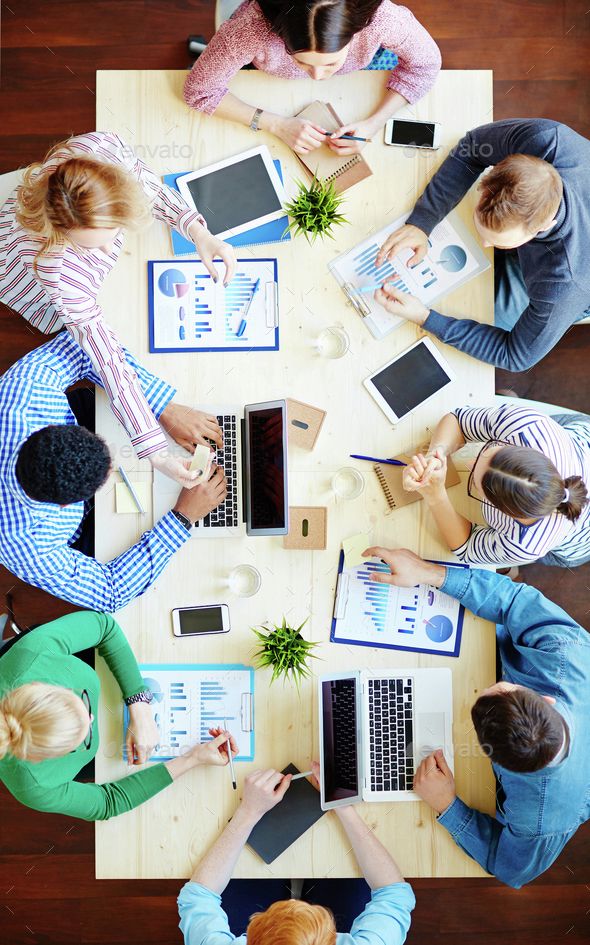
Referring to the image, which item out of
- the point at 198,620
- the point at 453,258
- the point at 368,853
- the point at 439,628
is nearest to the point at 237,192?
the point at 453,258

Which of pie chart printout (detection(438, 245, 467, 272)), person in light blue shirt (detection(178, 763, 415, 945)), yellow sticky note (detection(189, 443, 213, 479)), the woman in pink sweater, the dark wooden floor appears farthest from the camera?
the dark wooden floor

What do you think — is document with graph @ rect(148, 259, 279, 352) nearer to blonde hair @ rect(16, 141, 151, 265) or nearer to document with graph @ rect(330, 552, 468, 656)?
blonde hair @ rect(16, 141, 151, 265)

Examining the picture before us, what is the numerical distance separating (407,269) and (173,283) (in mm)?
665

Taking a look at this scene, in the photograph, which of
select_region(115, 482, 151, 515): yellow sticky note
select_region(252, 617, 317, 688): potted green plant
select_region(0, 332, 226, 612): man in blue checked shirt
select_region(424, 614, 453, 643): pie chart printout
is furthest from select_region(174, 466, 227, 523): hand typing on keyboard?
select_region(424, 614, 453, 643): pie chart printout

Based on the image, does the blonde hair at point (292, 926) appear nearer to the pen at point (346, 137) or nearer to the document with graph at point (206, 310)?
the document with graph at point (206, 310)

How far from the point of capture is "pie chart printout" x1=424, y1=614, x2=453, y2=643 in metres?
2.01

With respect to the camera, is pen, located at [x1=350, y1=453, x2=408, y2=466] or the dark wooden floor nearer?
pen, located at [x1=350, y1=453, x2=408, y2=466]

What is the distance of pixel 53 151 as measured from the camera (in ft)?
6.09

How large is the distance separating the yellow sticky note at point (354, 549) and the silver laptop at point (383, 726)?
0.98 feet

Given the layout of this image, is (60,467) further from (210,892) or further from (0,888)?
(0,888)

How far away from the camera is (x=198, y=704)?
6.48ft

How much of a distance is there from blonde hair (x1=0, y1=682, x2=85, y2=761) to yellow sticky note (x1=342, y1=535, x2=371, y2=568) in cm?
80

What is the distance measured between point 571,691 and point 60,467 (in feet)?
4.66

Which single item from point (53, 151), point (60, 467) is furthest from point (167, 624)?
point (53, 151)
